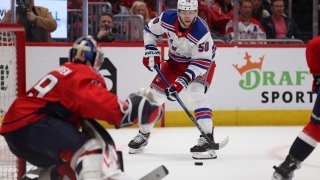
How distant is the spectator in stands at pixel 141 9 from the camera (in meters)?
6.31

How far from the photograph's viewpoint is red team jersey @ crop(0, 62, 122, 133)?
251 centimetres

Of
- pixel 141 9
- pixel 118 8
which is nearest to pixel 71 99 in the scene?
pixel 141 9

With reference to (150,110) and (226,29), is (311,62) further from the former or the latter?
(226,29)

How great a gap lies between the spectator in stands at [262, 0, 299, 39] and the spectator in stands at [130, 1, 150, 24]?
114 cm

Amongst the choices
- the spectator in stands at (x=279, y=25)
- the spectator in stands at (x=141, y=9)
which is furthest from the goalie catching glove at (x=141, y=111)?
the spectator in stands at (x=279, y=25)

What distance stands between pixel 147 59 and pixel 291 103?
206 cm

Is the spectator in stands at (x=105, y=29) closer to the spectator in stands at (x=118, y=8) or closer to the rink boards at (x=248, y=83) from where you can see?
the rink boards at (x=248, y=83)

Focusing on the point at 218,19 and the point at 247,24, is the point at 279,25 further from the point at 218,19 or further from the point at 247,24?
the point at 218,19

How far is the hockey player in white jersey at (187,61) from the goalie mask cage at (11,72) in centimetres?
123

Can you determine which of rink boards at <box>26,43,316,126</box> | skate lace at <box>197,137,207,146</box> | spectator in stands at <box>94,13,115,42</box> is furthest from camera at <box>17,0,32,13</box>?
skate lace at <box>197,137,207,146</box>

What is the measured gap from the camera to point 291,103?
6.35 m

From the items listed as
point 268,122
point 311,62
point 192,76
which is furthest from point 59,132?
point 268,122

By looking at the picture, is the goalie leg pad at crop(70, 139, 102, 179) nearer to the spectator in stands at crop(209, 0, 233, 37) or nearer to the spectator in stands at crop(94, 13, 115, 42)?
the spectator in stands at crop(94, 13, 115, 42)

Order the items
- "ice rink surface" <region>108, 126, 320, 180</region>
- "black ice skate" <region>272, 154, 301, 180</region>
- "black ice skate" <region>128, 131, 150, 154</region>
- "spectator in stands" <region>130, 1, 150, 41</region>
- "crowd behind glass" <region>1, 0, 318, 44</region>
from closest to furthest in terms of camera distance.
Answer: "black ice skate" <region>272, 154, 301, 180</region>
"ice rink surface" <region>108, 126, 320, 180</region>
"black ice skate" <region>128, 131, 150, 154</region>
"crowd behind glass" <region>1, 0, 318, 44</region>
"spectator in stands" <region>130, 1, 150, 41</region>
